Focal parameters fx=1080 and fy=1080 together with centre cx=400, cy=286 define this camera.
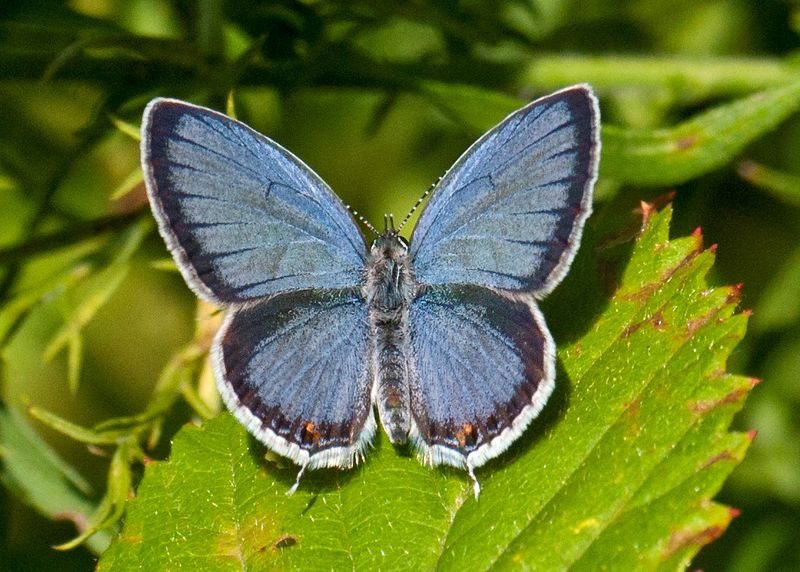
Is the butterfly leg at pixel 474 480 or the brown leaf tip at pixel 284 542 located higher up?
the butterfly leg at pixel 474 480

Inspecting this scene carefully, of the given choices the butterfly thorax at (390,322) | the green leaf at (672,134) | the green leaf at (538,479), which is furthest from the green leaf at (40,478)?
the green leaf at (672,134)

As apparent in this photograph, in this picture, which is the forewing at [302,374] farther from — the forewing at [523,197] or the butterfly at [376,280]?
the forewing at [523,197]

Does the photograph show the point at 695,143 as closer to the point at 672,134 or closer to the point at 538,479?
the point at 672,134

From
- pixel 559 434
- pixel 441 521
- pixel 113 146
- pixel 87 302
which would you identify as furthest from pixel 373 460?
pixel 113 146

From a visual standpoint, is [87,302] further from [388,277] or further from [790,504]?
[790,504]

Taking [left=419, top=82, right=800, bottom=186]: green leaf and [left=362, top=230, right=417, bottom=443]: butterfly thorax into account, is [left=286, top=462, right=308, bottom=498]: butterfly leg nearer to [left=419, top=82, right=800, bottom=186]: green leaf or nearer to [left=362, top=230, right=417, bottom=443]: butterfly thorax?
[left=362, top=230, right=417, bottom=443]: butterfly thorax
